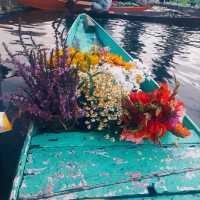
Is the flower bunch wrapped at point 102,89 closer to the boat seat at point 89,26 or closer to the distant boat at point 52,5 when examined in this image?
the boat seat at point 89,26

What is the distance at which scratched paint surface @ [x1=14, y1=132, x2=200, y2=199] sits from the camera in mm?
2463

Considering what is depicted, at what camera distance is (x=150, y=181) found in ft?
8.52

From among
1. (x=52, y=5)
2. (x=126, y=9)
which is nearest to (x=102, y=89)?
(x=126, y=9)

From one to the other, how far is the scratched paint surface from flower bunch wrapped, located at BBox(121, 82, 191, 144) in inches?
7.3

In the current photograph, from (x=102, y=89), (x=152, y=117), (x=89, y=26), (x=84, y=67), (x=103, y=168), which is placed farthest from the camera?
(x=89, y=26)

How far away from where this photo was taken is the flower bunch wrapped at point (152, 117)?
9.47ft

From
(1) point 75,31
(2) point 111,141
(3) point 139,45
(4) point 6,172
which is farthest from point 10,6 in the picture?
(2) point 111,141

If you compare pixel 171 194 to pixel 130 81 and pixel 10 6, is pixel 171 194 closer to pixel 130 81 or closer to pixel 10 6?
pixel 130 81

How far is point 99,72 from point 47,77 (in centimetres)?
57

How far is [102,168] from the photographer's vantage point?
2725 millimetres

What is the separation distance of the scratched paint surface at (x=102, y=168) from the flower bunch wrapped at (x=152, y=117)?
0.61 ft

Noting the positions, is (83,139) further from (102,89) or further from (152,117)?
(152,117)

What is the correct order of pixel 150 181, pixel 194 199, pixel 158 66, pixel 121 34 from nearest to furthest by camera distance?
pixel 194 199, pixel 150 181, pixel 158 66, pixel 121 34

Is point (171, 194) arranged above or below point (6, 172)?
above
